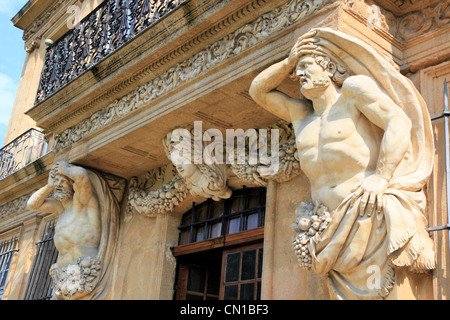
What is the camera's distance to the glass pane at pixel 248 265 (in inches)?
213

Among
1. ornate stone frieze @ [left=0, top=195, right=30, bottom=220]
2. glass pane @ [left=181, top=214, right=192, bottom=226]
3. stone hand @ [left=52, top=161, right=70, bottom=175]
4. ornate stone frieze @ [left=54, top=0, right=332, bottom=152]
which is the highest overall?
ornate stone frieze @ [left=54, top=0, right=332, bottom=152]

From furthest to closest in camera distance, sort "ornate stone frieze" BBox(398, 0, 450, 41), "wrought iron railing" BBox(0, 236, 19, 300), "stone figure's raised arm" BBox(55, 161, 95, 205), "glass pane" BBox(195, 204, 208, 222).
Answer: "wrought iron railing" BBox(0, 236, 19, 300) < "stone figure's raised arm" BBox(55, 161, 95, 205) < "glass pane" BBox(195, 204, 208, 222) < "ornate stone frieze" BBox(398, 0, 450, 41)

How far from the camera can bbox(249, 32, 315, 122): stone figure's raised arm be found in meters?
4.11

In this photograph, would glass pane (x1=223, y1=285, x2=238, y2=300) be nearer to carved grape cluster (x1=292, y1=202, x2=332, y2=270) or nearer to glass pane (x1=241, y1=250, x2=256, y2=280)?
glass pane (x1=241, y1=250, x2=256, y2=280)

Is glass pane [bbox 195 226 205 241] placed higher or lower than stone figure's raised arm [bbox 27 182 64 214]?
lower

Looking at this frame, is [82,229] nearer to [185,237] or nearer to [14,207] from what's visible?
[185,237]

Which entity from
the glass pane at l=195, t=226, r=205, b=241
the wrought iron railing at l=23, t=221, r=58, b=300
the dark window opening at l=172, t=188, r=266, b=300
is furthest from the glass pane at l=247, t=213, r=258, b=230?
the wrought iron railing at l=23, t=221, r=58, b=300

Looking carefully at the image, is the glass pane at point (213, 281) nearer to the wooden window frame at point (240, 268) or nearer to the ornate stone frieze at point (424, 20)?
the wooden window frame at point (240, 268)

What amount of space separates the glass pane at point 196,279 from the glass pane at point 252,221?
3.45 ft

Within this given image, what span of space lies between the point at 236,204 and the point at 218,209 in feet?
0.98

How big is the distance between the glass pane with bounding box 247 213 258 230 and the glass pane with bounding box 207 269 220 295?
1056 mm

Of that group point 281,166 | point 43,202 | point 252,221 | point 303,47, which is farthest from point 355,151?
point 43,202

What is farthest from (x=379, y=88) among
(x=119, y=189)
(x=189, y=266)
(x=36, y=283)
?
(x=36, y=283)

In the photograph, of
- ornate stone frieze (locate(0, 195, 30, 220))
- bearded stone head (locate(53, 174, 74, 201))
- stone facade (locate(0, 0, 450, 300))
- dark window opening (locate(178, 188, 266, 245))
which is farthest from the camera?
ornate stone frieze (locate(0, 195, 30, 220))
